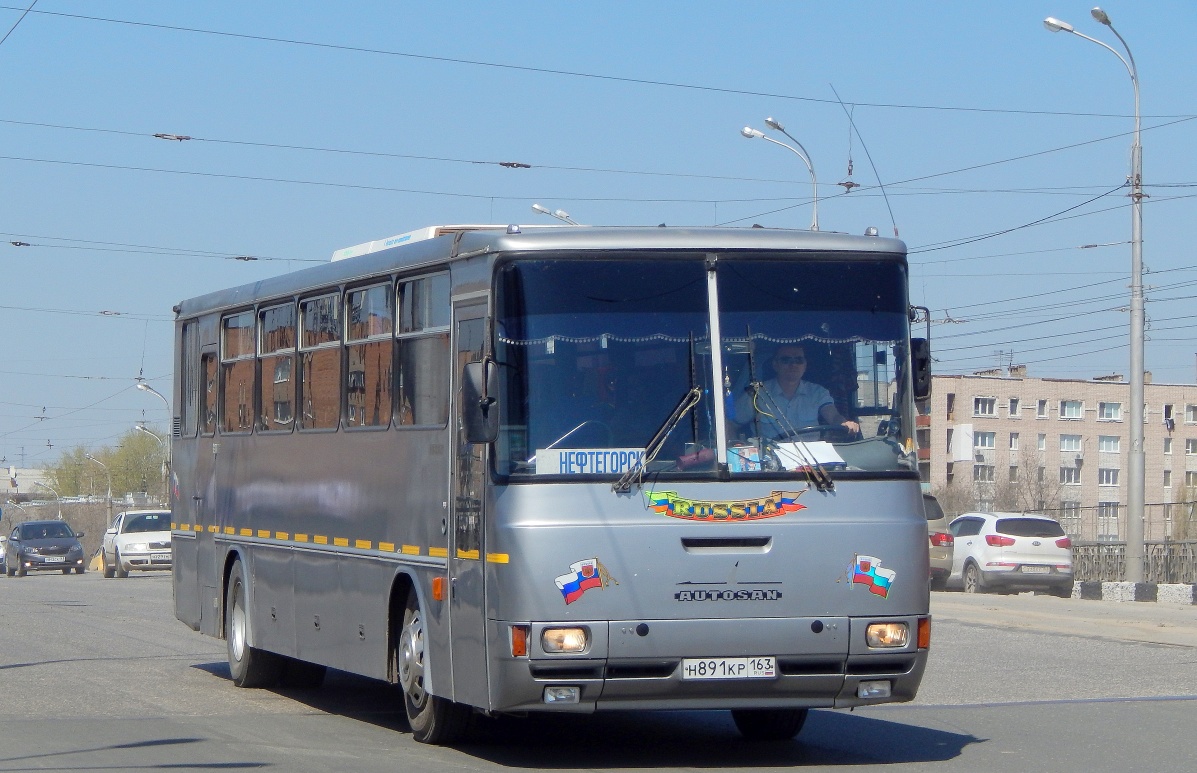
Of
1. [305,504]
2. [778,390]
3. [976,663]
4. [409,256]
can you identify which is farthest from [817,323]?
[976,663]

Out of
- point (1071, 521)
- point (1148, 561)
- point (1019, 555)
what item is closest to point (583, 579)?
point (1019, 555)

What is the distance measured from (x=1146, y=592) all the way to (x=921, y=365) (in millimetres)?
19623

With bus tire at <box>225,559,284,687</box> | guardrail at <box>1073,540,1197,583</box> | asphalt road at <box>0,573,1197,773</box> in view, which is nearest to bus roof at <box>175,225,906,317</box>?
asphalt road at <box>0,573,1197,773</box>

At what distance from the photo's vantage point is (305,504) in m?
11.7

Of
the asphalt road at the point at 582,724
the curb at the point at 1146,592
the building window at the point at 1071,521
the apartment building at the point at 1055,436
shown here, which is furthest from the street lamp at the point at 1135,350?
the apartment building at the point at 1055,436

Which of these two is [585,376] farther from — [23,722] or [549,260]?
[23,722]

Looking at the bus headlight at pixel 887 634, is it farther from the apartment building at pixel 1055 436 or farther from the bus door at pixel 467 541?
the apartment building at pixel 1055 436

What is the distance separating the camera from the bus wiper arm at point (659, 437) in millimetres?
8477

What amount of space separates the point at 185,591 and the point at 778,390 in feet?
25.8

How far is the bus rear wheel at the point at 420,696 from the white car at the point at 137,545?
3143 cm

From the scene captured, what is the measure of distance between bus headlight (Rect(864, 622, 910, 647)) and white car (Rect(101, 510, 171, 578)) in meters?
33.5

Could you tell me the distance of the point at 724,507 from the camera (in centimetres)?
853

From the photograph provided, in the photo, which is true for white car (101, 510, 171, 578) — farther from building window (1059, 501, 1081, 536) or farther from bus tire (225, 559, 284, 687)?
bus tire (225, 559, 284, 687)

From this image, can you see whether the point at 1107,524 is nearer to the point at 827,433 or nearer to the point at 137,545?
the point at 137,545
